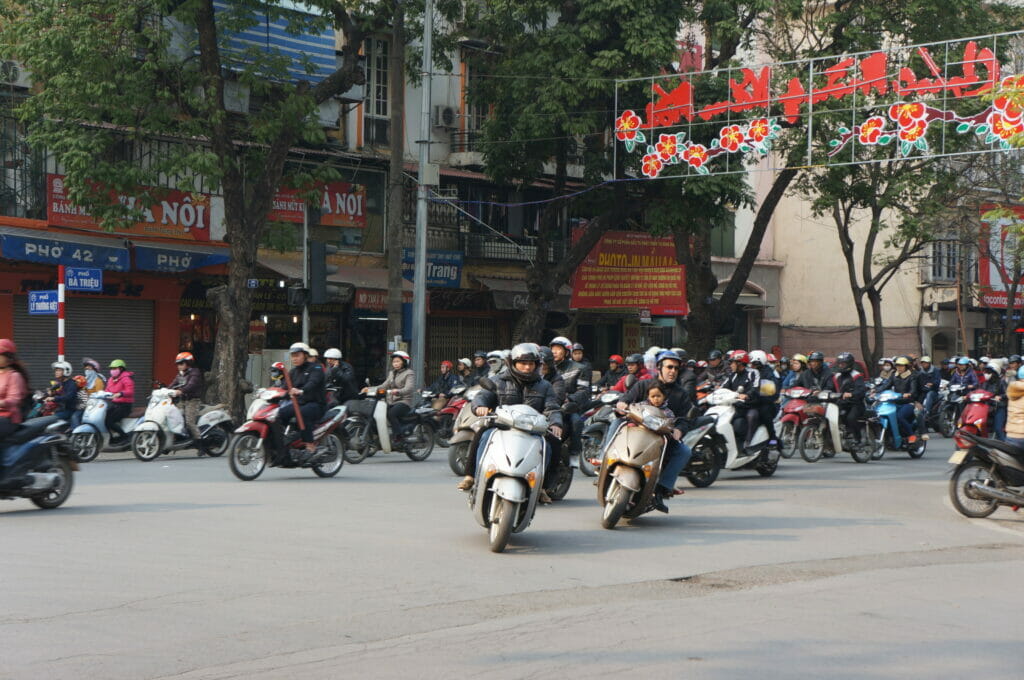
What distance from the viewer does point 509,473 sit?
357 inches

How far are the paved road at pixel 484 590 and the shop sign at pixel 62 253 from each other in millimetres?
10007

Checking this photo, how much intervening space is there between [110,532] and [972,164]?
27333 mm

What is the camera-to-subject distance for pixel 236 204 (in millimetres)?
21875

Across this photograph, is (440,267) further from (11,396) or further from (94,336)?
(11,396)

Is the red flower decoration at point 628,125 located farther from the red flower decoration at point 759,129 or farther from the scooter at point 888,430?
the scooter at point 888,430

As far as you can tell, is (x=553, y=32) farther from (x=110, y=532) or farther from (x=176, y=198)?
(x=110, y=532)

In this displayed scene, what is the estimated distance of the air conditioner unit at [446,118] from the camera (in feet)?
101

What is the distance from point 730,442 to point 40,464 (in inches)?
322

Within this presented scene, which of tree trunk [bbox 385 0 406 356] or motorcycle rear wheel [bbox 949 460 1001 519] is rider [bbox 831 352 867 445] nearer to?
motorcycle rear wheel [bbox 949 460 1001 519]

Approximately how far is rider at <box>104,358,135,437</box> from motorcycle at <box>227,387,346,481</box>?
4.15 meters

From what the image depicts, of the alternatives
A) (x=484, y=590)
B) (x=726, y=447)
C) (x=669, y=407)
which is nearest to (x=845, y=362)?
(x=726, y=447)

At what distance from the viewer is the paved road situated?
18.9ft

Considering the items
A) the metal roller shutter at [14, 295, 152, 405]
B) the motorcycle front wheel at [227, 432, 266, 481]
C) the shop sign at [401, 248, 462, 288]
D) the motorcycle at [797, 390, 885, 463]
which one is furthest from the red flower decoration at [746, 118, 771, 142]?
the metal roller shutter at [14, 295, 152, 405]

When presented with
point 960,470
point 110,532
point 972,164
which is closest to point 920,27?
point 972,164
